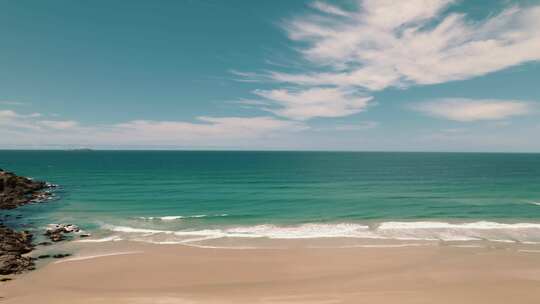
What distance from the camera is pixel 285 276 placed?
17.1 metres

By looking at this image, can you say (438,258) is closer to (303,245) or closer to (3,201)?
(303,245)

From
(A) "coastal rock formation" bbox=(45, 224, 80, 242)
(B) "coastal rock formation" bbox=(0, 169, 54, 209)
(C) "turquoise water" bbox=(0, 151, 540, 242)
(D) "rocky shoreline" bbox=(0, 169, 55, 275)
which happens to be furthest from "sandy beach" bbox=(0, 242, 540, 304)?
(B) "coastal rock formation" bbox=(0, 169, 54, 209)

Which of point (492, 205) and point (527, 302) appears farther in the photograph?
point (492, 205)

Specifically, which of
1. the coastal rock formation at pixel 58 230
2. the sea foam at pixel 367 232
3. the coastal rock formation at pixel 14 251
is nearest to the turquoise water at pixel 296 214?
the sea foam at pixel 367 232

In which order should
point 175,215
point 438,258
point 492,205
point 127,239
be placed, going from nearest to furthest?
point 438,258
point 127,239
point 175,215
point 492,205

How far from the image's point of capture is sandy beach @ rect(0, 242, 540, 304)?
1450cm

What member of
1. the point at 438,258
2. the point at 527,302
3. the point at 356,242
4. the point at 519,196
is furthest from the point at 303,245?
the point at 519,196

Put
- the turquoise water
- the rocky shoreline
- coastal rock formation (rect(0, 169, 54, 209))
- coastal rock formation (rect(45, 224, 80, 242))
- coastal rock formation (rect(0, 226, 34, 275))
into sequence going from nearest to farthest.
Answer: coastal rock formation (rect(0, 226, 34, 275))
the rocky shoreline
coastal rock formation (rect(45, 224, 80, 242))
the turquoise water
coastal rock formation (rect(0, 169, 54, 209))

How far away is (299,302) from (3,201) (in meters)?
47.1

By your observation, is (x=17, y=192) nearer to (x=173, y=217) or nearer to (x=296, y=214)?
(x=173, y=217)

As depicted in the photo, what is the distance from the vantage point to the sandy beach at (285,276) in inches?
571

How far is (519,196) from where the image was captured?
1777 inches

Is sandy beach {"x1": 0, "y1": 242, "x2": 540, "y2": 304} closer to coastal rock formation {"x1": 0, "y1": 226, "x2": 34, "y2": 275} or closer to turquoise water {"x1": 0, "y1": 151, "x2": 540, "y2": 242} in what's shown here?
coastal rock formation {"x1": 0, "y1": 226, "x2": 34, "y2": 275}

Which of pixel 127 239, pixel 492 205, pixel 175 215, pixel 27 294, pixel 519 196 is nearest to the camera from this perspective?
pixel 27 294
